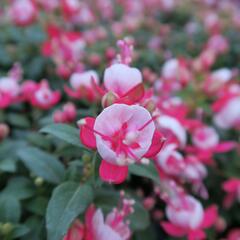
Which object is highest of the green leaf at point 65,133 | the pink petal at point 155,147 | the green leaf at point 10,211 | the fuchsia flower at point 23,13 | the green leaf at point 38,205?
the green leaf at point 65,133

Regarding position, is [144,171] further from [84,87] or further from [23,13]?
[23,13]

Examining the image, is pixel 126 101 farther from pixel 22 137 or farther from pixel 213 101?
pixel 213 101

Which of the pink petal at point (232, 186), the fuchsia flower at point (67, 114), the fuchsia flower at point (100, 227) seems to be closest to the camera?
the fuchsia flower at point (100, 227)

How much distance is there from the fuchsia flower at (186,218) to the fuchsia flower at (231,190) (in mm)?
146

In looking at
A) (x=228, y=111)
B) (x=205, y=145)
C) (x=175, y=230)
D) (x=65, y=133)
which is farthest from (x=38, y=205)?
(x=228, y=111)

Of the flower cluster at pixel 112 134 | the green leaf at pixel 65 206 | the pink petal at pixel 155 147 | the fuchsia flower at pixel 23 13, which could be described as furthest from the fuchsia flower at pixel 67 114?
the fuchsia flower at pixel 23 13

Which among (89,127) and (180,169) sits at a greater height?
(89,127)

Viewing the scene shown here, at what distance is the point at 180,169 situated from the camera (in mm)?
882

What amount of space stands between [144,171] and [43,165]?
19 cm

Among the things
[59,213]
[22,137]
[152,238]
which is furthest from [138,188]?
[59,213]

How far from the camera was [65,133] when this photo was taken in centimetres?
67

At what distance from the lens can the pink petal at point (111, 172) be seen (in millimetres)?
593

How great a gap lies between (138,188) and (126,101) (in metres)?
0.50

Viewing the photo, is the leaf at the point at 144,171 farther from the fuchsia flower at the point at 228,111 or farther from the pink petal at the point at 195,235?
the fuchsia flower at the point at 228,111
